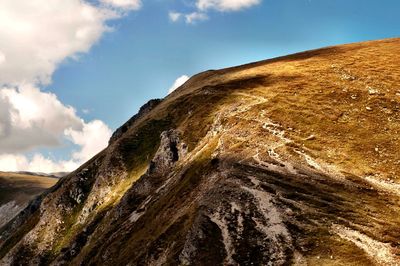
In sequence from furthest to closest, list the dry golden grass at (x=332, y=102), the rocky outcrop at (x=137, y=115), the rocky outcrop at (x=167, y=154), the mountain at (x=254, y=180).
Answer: the rocky outcrop at (x=137, y=115) → the rocky outcrop at (x=167, y=154) → the dry golden grass at (x=332, y=102) → the mountain at (x=254, y=180)

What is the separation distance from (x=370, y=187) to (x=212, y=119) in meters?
47.6

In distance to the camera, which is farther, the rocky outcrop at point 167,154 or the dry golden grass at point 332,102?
the rocky outcrop at point 167,154

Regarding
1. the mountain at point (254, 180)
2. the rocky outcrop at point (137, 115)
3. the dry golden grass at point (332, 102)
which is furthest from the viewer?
the rocky outcrop at point (137, 115)

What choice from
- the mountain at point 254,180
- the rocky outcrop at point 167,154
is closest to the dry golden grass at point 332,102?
the mountain at point 254,180

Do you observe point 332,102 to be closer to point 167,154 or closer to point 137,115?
point 167,154

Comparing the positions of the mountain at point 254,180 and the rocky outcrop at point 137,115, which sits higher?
the rocky outcrop at point 137,115

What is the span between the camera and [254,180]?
74375 mm

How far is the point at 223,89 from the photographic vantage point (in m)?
131

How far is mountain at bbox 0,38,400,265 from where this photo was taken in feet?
201

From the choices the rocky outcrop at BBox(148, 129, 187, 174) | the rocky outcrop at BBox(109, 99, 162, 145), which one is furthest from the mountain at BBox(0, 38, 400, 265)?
the rocky outcrop at BBox(109, 99, 162, 145)

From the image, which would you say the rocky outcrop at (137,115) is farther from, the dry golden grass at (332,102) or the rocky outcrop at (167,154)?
the rocky outcrop at (167,154)

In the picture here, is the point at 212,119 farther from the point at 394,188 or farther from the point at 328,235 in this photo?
the point at 328,235

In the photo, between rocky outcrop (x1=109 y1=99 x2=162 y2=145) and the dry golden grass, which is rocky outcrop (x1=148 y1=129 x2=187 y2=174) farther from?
rocky outcrop (x1=109 y1=99 x2=162 y2=145)

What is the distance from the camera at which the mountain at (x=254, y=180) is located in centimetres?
6122
